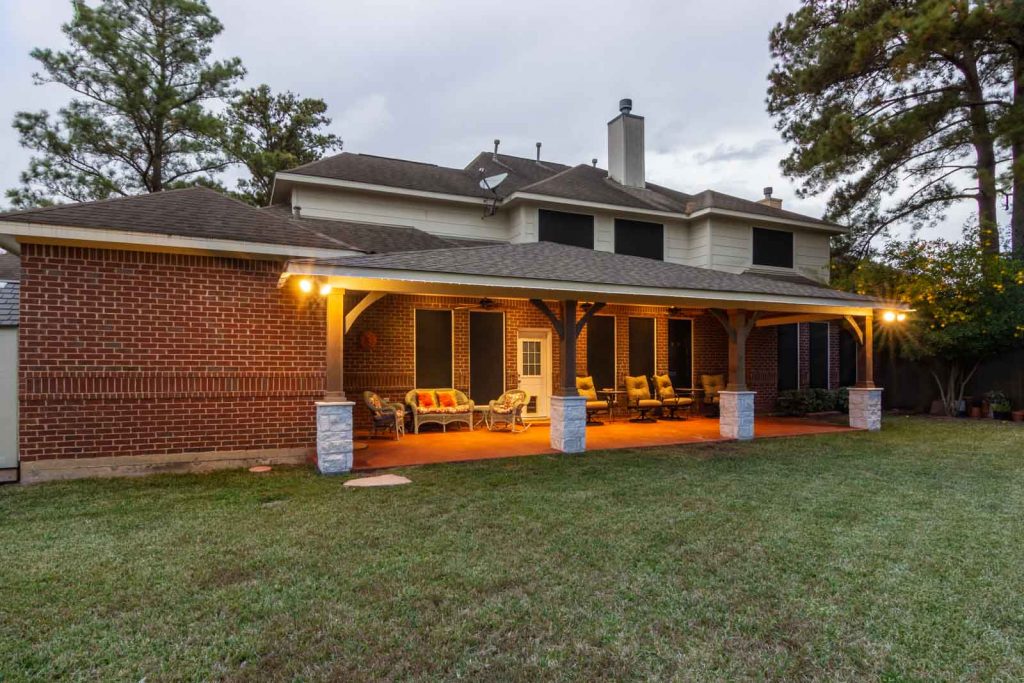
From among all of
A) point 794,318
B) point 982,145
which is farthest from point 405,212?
point 982,145

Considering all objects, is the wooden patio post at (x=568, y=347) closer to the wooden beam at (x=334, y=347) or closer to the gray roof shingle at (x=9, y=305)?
the wooden beam at (x=334, y=347)

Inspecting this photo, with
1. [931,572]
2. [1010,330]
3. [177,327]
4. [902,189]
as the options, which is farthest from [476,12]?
[931,572]

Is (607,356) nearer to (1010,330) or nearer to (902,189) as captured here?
(1010,330)

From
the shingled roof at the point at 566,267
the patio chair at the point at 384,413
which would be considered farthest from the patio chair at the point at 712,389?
the patio chair at the point at 384,413

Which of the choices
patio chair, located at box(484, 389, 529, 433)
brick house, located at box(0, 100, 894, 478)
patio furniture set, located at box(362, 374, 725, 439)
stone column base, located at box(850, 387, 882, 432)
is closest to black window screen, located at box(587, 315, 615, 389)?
brick house, located at box(0, 100, 894, 478)

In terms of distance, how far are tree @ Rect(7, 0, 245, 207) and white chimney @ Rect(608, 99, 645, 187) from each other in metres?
12.8

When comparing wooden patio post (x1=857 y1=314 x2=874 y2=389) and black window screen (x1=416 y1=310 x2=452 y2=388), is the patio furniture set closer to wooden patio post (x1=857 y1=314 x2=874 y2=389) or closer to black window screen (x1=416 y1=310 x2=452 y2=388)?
black window screen (x1=416 y1=310 x2=452 y2=388)

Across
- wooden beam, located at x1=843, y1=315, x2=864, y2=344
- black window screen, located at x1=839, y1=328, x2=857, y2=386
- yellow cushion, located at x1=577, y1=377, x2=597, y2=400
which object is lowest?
yellow cushion, located at x1=577, y1=377, x2=597, y2=400

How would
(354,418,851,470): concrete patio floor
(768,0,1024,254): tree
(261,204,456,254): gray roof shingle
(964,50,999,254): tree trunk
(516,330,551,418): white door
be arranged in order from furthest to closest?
(964,50,999,254): tree trunk → (768,0,1024,254): tree → (516,330,551,418): white door → (261,204,456,254): gray roof shingle → (354,418,851,470): concrete patio floor

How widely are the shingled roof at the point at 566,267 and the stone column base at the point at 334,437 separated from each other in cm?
172

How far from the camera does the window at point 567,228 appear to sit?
→ 1143 cm

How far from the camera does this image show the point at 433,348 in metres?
10.3

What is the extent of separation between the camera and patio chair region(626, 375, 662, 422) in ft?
36.3

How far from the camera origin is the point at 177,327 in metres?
6.52
